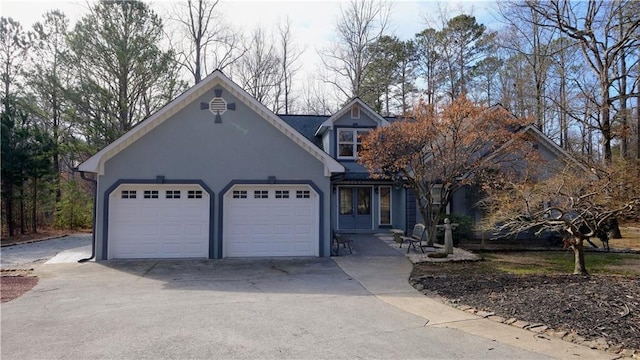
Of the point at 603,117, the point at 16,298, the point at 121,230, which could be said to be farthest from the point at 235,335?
the point at 603,117

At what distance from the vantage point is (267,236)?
43.1ft

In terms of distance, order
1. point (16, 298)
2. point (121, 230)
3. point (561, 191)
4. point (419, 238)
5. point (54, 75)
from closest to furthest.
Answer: point (16, 298) → point (561, 191) → point (121, 230) → point (419, 238) → point (54, 75)

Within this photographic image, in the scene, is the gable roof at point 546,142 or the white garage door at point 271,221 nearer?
the white garage door at point 271,221

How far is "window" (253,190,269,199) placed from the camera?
13.2 metres

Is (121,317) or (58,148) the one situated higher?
(58,148)

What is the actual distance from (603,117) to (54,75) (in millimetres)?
28953

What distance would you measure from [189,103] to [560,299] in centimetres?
1086

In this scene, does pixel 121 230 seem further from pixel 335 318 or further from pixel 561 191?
pixel 561 191

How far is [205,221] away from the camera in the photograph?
12836 millimetres

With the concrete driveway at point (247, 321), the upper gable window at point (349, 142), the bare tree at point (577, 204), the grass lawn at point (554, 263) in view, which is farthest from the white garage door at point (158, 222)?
the bare tree at point (577, 204)

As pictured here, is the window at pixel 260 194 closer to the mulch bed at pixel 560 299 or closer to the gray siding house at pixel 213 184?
the gray siding house at pixel 213 184

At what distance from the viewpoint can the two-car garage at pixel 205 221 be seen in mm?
12625

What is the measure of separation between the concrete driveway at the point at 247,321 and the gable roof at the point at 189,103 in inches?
142

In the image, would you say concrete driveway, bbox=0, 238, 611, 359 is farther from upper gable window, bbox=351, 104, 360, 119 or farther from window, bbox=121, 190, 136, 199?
upper gable window, bbox=351, 104, 360, 119
